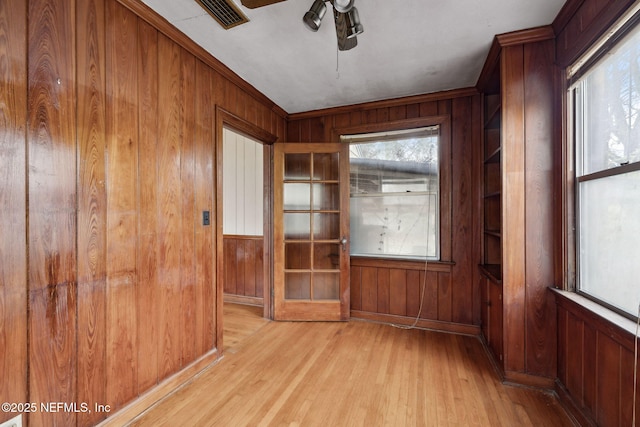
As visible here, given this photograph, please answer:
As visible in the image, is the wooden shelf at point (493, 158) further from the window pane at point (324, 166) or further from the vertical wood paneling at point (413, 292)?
the window pane at point (324, 166)

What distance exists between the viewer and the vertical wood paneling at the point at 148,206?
1679mm

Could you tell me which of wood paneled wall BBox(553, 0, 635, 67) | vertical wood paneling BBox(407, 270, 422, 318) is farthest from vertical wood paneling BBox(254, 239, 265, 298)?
wood paneled wall BBox(553, 0, 635, 67)

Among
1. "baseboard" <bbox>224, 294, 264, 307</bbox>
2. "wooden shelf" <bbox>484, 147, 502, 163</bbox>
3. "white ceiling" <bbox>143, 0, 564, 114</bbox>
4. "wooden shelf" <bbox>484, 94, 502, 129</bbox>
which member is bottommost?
"baseboard" <bbox>224, 294, 264, 307</bbox>

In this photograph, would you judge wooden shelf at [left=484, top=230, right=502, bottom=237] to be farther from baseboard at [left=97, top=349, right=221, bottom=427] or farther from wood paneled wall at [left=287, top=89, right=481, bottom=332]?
baseboard at [left=97, top=349, right=221, bottom=427]

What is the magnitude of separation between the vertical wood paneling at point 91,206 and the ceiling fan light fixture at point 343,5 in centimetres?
127

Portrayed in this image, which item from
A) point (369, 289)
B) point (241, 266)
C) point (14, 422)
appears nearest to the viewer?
point (14, 422)

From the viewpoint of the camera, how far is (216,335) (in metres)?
2.28

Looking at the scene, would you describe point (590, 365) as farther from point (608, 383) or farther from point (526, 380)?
point (526, 380)

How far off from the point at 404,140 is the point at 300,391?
2.61m

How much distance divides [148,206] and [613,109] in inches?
Result: 107

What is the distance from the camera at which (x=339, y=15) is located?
58.4 inches

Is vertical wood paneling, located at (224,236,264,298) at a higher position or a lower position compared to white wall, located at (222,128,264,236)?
lower

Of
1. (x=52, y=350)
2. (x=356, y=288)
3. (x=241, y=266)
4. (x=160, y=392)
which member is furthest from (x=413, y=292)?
(x=52, y=350)

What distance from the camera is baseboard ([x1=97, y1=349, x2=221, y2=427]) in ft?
5.04
